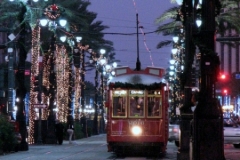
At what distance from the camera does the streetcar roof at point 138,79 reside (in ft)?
106

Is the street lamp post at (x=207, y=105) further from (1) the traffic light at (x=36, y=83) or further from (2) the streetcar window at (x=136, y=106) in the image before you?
(1) the traffic light at (x=36, y=83)

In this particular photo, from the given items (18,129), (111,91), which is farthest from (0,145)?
(111,91)

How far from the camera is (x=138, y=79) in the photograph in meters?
32.6

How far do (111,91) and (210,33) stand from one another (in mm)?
15103

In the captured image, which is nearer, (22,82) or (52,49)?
(22,82)

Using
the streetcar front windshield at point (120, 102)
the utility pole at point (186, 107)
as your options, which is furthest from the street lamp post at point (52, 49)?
the utility pole at point (186, 107)

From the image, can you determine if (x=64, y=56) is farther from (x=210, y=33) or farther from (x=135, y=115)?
(x=210, y=33)

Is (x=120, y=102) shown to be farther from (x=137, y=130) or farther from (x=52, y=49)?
(x=52, y=49)

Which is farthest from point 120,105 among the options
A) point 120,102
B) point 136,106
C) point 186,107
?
point 186,107

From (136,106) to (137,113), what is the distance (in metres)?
0.34

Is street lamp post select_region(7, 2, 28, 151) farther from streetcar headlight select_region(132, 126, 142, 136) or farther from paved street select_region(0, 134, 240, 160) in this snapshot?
streetcar headlight select_region(132, 126, 142, 136)

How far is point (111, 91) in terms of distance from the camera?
3228 cm

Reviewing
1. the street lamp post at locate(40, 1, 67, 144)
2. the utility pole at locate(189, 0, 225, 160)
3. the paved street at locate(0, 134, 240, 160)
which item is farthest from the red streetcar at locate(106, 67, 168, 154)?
the utility pole at locate(189, 0, 225, 160)

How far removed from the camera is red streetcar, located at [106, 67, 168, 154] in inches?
1259
